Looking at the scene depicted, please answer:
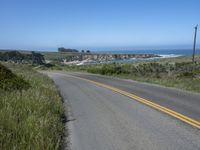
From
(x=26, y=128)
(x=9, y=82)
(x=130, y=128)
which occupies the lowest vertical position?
(x=130, y=128)

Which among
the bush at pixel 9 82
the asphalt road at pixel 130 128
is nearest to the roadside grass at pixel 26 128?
the asphalt road at pixel 130 128

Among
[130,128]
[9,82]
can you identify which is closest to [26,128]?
[130,128]

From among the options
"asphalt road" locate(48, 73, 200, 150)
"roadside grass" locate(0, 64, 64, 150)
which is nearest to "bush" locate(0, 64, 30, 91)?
"asphalt road" locate(48, 73, 200, 150)

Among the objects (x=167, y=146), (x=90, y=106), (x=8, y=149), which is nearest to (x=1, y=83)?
(x=90, y=106)

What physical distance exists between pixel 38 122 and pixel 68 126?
142 cm

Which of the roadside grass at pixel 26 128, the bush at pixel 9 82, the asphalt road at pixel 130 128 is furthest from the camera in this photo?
the bush at pixel 9 82

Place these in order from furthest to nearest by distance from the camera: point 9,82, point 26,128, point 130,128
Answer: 1. point 9,82
2. point 130,128
3. point 26,128

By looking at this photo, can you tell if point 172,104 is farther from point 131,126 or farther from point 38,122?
point 38,122

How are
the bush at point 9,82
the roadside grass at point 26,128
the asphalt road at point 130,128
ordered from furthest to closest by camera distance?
the bush at point 9,82
the asphalt road at point 130,128
the roadside grass at point 26,128

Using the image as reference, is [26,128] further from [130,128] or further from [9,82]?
[9,82]

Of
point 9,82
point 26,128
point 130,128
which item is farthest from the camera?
point 9,82

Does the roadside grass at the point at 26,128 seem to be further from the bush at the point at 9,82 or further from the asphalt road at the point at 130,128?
the bush at the point at 9,82

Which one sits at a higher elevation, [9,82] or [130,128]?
[9,82]

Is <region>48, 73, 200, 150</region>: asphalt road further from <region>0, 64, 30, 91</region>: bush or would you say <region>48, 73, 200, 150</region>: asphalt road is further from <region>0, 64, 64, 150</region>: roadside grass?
<region>0, 64, 30, 91</region>: bush
